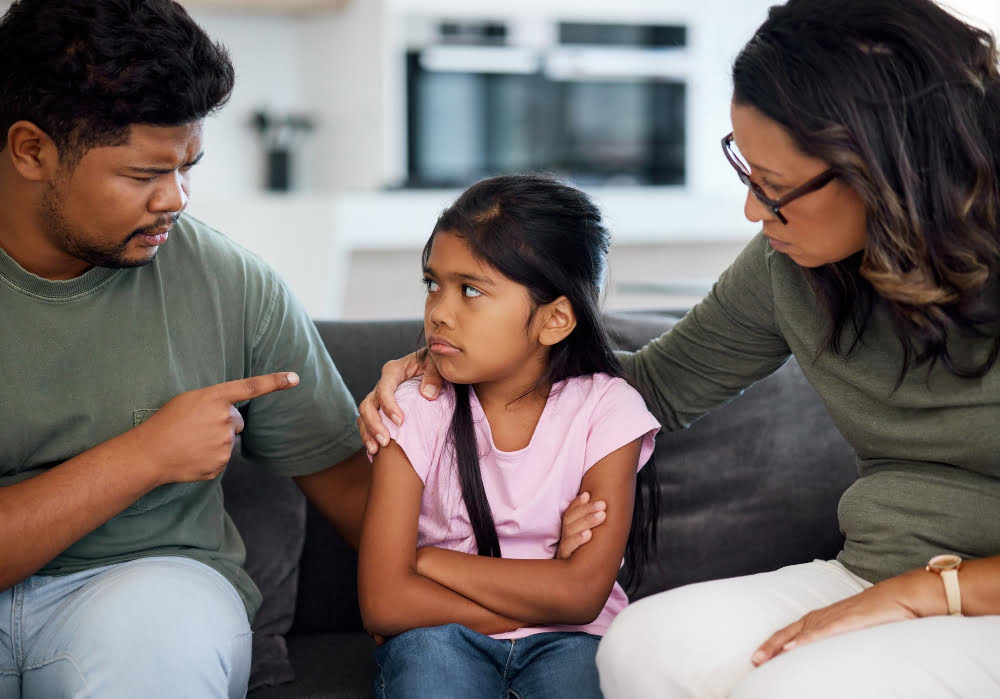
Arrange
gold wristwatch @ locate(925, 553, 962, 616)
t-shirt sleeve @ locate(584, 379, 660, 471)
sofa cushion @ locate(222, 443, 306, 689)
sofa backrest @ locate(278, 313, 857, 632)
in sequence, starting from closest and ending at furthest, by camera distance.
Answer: gold wristwatch @ locate(925, 553, 962, 616)
t-shirt sleeve @ locate(584, 379, 660, 471)
sofa cushion @ locate(222, 443, 306, 689)
sofa backrest @ locate(278, 313, 857, 632)

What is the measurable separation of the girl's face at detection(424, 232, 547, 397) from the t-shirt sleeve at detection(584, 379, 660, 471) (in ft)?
0.50

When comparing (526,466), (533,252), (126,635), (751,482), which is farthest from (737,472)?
(126,635)

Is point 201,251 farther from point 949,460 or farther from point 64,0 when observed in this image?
point 949,460

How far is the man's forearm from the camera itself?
1.22 meters

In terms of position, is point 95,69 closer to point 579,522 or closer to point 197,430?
point 197,430

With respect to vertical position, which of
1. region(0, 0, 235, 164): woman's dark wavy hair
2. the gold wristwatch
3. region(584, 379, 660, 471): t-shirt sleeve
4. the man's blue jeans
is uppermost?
region(0, 0, 235, 164): woman's dark wavy hair

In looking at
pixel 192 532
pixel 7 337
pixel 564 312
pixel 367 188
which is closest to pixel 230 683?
pixel 192 532

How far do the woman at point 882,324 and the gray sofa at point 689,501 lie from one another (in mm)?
500

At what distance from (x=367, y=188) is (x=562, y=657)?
3.65 metres

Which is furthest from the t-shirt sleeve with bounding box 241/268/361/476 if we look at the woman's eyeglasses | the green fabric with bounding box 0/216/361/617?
the woman's eyeglasses

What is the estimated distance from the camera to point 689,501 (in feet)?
5.97

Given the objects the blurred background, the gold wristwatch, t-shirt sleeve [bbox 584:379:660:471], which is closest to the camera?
the gold wristwatch

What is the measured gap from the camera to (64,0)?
1310 millimetres

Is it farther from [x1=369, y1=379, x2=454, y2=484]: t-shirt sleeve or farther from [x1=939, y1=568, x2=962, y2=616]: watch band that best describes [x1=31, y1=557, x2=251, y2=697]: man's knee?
[x1=939, y1=568, x2=962, y2=616]: watch band
